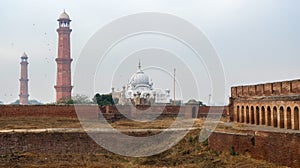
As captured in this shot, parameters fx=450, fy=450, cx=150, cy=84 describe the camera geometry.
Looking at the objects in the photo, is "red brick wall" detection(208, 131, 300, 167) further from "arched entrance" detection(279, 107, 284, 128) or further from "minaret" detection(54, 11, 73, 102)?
"minaret" detection(54, 11, 73, 102)

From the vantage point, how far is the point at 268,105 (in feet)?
72.3

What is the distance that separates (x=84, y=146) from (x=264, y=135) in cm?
968

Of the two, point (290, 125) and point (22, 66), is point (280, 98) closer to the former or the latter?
point (290, 125)

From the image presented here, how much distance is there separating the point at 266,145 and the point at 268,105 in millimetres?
8049

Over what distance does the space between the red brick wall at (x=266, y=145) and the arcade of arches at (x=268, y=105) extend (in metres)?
3.41

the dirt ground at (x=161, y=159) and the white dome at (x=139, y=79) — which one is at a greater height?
the white dome at (x=139, y=79)

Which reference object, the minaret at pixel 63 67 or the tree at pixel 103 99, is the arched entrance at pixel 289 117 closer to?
the tree at pixel 103 99

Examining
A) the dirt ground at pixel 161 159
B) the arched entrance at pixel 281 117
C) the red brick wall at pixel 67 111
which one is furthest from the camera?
the red brick wall at pixel 67 111

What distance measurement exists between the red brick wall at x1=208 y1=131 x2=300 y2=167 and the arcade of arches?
3.41 m

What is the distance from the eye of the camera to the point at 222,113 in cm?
3497

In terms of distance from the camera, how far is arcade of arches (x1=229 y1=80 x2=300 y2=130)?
1909 cm

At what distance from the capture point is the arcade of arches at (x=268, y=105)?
62.6 ft

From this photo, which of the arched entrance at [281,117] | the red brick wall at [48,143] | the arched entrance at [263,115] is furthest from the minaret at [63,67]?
the arched entrance at [281,117]

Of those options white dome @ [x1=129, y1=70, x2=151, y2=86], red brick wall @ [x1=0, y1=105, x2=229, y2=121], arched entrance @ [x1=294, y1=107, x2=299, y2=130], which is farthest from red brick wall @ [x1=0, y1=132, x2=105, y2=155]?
white dome @ [x1=129, y1=70, x2=151, y2=86]
